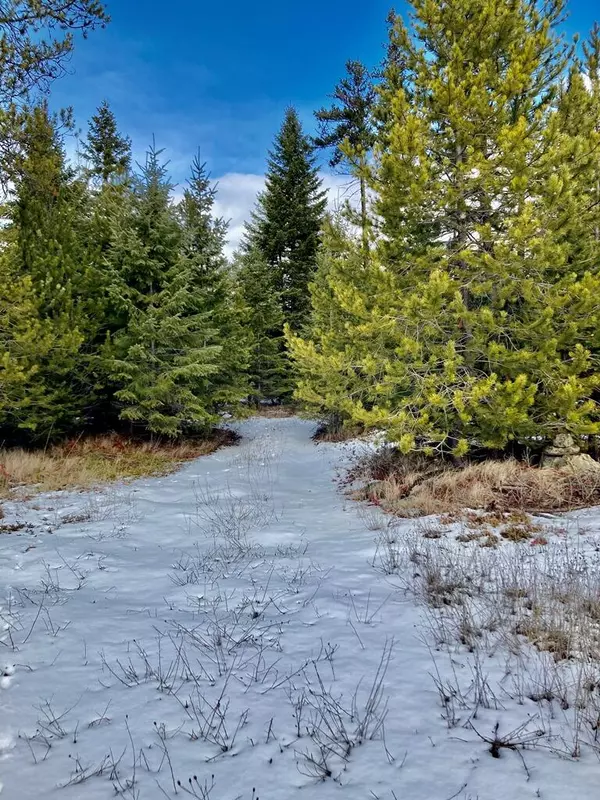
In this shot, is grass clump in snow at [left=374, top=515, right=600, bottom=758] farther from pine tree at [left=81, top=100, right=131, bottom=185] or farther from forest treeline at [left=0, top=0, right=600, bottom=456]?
pine tree at [left=81, top=100, right=131, bottom=185]

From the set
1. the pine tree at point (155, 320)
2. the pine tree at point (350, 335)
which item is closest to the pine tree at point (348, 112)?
the pine tree at point (155, 320)

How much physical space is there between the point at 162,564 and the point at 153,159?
459 inches

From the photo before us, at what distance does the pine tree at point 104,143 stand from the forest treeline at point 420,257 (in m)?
14.8

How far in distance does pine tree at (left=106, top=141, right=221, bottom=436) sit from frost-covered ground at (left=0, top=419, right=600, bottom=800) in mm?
6730

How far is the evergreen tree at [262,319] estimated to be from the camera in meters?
23.4

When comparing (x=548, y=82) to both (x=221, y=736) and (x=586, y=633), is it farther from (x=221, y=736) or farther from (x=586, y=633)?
(x=221, y=736)

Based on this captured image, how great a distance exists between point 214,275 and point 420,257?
903 centimetres

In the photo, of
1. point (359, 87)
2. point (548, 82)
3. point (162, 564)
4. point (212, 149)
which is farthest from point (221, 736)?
point (359, 87)

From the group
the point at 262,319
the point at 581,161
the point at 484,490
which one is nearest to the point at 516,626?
the point at 484,490

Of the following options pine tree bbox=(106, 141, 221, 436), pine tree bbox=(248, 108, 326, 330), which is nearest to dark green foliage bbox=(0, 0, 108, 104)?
pine tree bbox=(106, 141, 221, 436)

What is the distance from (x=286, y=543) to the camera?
6203mm

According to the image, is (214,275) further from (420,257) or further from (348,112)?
(348,112)

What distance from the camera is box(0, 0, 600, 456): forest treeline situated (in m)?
7.18

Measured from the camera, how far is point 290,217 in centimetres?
2711
